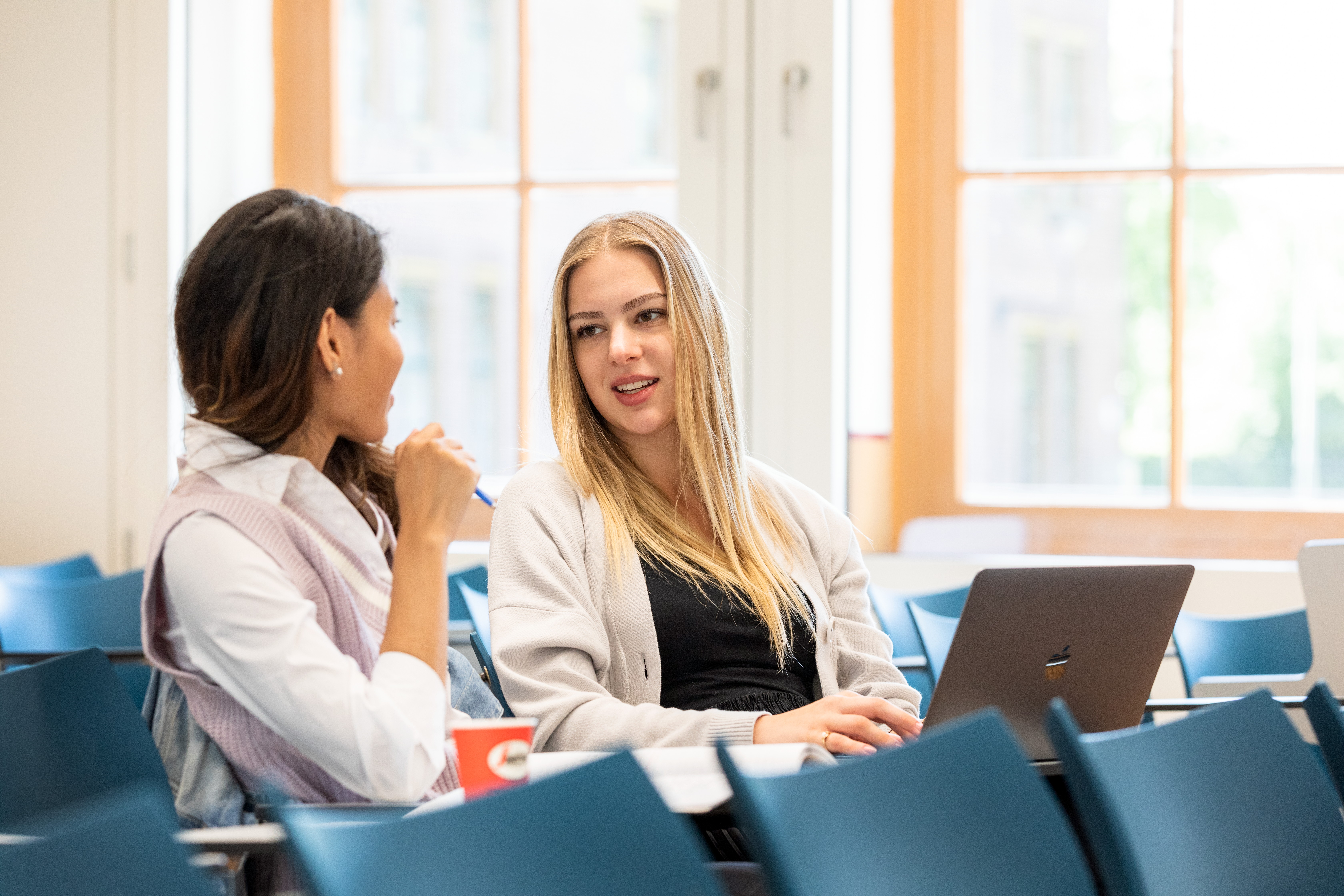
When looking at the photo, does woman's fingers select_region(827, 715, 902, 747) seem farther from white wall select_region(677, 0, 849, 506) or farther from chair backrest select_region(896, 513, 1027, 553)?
chair backrest select_region(896, 513, 1027, 553)

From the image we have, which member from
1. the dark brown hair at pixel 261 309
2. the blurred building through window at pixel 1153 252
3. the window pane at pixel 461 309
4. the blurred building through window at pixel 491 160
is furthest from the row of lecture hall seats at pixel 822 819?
the window pane at pixel 461 309

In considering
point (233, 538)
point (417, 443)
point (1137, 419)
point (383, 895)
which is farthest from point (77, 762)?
point (1137, 419)

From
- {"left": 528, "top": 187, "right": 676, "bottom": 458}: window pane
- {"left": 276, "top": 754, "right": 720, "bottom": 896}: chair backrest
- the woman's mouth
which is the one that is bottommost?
{"left": 276, "top": 754, "right": 720, "bottom": 896}: chair backrest

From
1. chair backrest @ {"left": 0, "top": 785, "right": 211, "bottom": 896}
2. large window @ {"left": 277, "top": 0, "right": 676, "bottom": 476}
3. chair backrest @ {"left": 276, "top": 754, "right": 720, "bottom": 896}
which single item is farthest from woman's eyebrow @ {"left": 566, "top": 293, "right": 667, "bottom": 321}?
large window @ {"left": 277, "top": 0, "right": 676, "bottom": 476}

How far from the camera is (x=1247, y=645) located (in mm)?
2637

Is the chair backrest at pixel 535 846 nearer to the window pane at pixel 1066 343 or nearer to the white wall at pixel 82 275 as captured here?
the window pane at pixel 1066 343

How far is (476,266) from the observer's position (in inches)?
154

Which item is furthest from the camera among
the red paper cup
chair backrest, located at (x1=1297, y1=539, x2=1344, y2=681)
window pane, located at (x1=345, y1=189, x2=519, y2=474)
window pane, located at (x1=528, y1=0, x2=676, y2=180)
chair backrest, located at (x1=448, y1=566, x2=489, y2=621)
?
window pane, located at (x1=345, y1=189, x2=519, y2=474)

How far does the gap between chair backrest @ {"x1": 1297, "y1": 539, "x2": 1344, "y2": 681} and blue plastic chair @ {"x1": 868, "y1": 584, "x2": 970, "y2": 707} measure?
70cm

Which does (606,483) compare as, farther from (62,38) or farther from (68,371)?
(62,38)

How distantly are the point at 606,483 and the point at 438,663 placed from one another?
50 cm

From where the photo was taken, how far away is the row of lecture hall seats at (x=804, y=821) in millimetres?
851

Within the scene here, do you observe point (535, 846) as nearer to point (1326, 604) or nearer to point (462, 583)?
point (1326, 604)

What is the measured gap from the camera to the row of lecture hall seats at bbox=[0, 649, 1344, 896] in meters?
0.85
